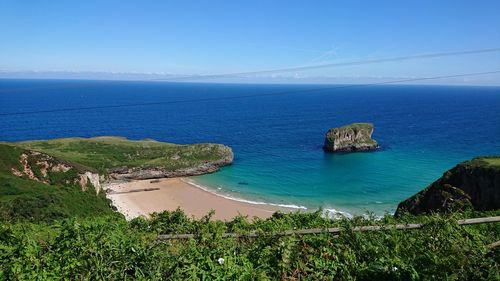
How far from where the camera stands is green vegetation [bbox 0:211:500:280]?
668cm

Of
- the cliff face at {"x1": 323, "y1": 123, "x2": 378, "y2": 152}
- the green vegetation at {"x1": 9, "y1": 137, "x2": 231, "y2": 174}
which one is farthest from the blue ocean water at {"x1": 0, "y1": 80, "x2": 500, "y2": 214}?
the green vegetation at {"x1": 9, "y1": 137, "x2": 231, "y2": 174}

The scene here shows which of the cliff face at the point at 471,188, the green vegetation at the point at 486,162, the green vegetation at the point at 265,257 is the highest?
the green vegetation at the point at 265,257

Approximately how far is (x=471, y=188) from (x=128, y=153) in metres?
Answer: 64.1

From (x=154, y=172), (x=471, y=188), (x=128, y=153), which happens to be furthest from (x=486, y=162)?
(x=128, y=153)

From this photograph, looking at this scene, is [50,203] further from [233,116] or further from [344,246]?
[233,116]

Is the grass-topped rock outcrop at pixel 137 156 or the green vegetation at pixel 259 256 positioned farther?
the grass-topped rock outcrop at pixel 137 156

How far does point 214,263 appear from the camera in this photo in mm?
7254

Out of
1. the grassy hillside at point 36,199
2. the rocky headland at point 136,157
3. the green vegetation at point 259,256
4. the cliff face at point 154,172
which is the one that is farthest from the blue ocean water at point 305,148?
the green vegetation at point 259,256

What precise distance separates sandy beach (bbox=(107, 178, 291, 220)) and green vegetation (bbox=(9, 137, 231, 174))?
245 inches

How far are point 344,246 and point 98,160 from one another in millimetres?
69047

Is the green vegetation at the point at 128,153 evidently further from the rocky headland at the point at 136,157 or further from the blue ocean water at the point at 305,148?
the blue ocean water at the point at 305,148

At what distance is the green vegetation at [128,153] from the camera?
68.8 metres

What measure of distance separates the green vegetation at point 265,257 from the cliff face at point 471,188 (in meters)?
25.3

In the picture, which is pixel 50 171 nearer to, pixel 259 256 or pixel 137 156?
pixel 137 156
